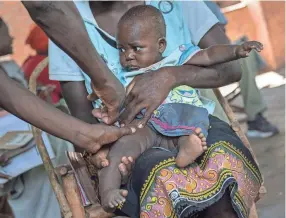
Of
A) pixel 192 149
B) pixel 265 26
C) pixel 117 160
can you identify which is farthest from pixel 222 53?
pixel 265 26

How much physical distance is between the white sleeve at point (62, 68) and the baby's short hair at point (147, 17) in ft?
1.07

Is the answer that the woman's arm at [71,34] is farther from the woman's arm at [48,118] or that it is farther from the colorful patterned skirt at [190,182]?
the colorful patterned skirt at [190,182]

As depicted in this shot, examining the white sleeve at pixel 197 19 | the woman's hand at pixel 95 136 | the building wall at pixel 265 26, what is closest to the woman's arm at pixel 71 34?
the woman's hand at pixel 95 136

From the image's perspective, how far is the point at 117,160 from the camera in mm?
2395

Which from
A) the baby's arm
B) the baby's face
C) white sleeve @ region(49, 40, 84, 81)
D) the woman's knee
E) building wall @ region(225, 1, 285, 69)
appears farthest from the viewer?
building wall @ region(225, 1, 285, 69)

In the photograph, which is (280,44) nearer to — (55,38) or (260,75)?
(260,75)

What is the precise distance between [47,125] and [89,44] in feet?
1.34

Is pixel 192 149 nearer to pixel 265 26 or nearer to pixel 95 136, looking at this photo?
pixel 95 136

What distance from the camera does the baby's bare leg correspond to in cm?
222

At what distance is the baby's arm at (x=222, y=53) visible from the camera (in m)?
2.45

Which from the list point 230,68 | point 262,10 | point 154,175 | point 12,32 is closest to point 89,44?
point 154,175

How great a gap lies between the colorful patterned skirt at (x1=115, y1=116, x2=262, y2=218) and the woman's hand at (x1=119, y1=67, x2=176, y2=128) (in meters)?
0.21

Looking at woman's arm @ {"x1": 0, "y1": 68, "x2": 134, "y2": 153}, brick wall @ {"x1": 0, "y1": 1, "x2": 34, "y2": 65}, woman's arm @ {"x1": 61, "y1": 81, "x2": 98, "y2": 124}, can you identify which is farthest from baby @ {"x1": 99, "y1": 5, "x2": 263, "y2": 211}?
brick wall @ {"x1": 0, "y1": 1, "x2": 34, "y2": 65}

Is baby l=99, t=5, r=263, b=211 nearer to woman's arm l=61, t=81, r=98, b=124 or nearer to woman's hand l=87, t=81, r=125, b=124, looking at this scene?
woman's hand l=87, t=81, r=125, b=124
